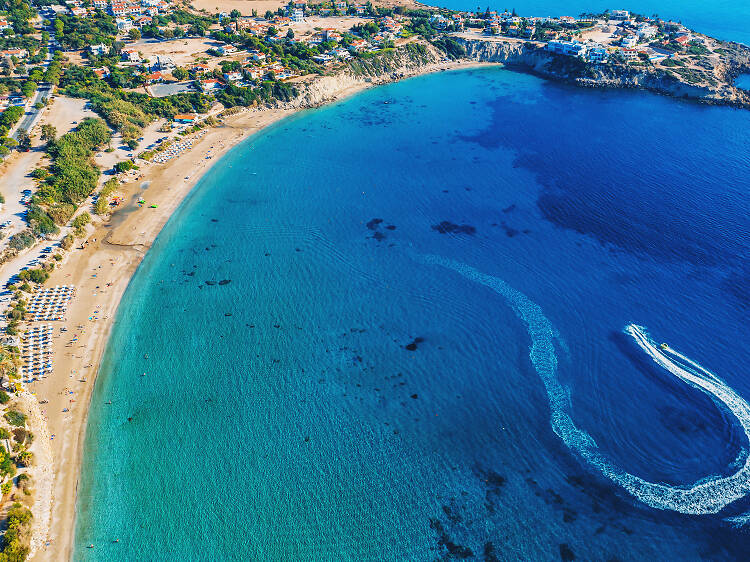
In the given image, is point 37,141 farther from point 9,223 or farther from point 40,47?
point 40,47

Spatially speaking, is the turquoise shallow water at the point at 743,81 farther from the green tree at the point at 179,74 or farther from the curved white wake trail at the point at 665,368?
the green tree at the point at 179,74

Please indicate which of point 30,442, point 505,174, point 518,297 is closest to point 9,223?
point 30,442

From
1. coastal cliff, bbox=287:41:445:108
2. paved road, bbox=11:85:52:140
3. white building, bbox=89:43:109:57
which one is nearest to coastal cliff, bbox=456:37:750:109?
coastal cliff, bbox=287:41:445:108

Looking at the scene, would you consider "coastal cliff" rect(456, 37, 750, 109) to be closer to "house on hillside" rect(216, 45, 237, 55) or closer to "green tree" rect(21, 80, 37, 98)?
"house on hillside" rect(216, 45, 237, 55)

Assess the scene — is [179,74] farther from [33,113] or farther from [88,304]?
[88,304]

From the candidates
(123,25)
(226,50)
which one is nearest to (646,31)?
(226,50)
